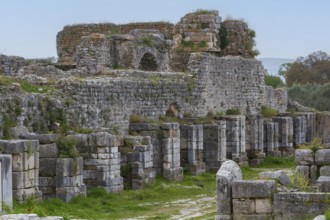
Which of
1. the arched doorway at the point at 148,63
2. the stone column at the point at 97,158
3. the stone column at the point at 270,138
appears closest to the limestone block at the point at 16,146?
the stone column at the point at 97,158

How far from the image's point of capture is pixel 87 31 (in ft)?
124

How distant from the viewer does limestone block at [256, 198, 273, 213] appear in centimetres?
1786

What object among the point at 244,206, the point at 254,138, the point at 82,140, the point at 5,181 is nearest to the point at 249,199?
the point at 244,206

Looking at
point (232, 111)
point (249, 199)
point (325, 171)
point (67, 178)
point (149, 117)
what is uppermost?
point (232, 111)

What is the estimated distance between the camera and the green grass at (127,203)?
21.1m

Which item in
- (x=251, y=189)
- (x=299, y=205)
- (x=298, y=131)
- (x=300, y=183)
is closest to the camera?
(x=299, y=205)

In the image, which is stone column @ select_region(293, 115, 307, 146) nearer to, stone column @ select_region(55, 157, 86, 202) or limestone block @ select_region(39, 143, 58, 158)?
stone column @ select_region(55, 157, 86, 202)

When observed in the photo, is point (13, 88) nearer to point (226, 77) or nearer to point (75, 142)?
point (75, 142)

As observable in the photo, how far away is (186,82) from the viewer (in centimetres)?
3334

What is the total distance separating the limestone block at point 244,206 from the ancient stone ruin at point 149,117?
0.02 m

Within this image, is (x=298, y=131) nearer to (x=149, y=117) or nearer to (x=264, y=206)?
(x=149, y=117)

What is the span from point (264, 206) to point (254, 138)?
19.0 m

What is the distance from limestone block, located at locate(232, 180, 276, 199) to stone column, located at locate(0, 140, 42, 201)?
484 centimetres

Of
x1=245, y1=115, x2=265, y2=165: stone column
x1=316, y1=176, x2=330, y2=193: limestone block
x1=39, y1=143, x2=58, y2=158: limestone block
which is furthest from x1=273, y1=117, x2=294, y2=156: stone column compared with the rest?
x1=316, y1=176, x2=330, y2=193: limestone block
